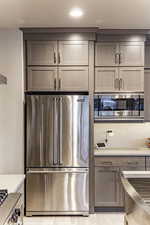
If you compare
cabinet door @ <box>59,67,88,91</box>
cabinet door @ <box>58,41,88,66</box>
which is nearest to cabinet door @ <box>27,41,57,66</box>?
cabinet door @ <box>58,41,88,66</box>

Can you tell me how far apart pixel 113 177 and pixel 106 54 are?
1944 millimetres

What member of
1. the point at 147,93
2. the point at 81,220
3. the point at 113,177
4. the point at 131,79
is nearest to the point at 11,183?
the point at 81,220

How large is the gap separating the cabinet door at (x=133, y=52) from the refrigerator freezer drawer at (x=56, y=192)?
6.30 ft

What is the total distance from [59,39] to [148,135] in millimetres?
2286

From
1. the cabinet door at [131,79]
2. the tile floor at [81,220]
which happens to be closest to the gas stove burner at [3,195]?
the tile floor at [81,220]

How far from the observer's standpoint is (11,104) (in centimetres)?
453

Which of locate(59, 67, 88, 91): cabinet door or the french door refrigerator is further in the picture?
locate(59, 67, 88, 91): cabinet door

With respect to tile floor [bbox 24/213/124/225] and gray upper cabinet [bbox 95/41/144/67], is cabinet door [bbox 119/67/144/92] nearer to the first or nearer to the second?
gray upper cabinet [bbox 95/41/144/67]

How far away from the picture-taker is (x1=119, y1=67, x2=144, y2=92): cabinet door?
4.70 meters

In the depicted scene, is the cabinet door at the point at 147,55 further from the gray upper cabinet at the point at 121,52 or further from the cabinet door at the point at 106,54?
the cabinet door at the point at 106,54

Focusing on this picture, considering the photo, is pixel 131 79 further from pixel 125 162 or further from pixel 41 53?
pixel 41 53

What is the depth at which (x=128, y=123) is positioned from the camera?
5172mm

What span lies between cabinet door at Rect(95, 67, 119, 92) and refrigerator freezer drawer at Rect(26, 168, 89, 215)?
1.35 metres

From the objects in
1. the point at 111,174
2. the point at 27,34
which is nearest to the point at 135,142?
the point at 111,174
